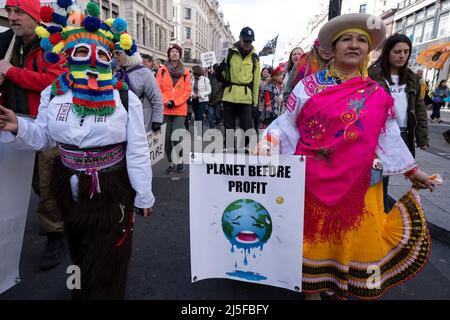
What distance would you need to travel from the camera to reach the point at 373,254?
76.9 inches

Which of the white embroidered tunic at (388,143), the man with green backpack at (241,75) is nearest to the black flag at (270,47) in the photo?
the man with green backpack at (241,75)

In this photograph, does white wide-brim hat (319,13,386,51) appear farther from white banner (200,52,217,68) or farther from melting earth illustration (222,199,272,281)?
white banner (200,52,217,68)

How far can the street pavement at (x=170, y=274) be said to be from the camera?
2.33 metres

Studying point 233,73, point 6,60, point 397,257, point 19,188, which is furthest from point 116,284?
point 233,73

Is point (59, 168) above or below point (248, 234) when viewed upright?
above

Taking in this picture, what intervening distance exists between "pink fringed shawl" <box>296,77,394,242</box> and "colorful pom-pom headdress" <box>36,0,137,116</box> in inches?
47.9

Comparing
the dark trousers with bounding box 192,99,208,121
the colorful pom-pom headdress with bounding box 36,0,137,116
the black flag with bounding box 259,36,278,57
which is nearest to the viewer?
the colorful pom-pom headdress with bounding box 36,0,137,116

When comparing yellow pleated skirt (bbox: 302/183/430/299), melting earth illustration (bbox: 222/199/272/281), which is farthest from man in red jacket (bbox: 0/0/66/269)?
yellow pleated skirt (bbox: 302/183/430/299)

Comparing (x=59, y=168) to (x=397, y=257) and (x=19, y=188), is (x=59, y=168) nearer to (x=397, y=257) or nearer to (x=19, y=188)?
(x=19, y=188)

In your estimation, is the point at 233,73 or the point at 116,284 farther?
the point at 233,73

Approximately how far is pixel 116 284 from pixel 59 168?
0.79 metres

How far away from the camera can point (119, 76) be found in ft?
12.4

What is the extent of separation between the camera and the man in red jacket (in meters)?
2.39

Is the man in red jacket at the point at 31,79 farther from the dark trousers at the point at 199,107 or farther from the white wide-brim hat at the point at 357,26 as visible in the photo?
the dark trousers at the point at 199,107
